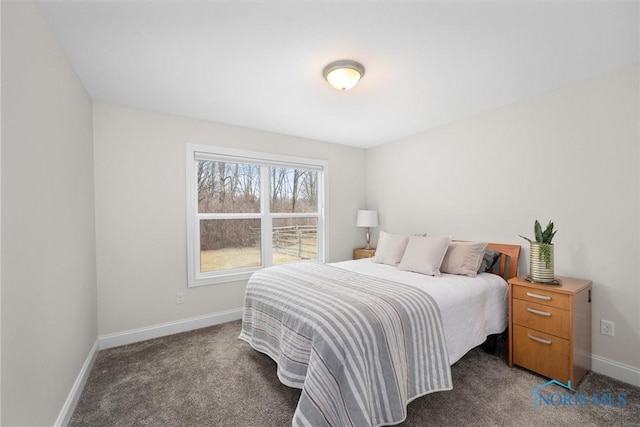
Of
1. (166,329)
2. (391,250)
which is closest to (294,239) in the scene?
(391,250)

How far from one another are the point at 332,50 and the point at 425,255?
6.58 feet

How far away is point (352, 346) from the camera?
4.92 ft

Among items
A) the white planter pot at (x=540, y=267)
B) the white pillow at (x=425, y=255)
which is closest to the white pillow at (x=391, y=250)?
the white pillow at (x=425, y=255)

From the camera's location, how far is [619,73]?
2.18m

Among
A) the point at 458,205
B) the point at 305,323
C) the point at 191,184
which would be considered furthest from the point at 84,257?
the point at 458,205

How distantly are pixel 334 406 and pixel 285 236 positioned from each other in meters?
2.75

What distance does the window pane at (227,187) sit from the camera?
11.1 feet

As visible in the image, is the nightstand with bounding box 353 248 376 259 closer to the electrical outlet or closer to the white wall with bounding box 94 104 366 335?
the white wall with bounding box 94 104 366 335

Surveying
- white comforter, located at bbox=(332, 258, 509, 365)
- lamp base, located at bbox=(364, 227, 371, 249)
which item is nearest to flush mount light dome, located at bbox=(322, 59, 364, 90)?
white comforter, located at bbox=(332, 258, 509, 365)

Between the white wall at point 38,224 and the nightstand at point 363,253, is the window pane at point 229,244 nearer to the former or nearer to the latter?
the white wall at point 38,224

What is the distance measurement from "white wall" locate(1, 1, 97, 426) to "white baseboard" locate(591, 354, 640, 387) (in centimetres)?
368

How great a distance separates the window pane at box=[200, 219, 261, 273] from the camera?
11.1ft

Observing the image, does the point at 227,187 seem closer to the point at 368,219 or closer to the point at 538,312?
the point at 368,219

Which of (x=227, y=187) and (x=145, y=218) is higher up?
(x=227, y=187)
